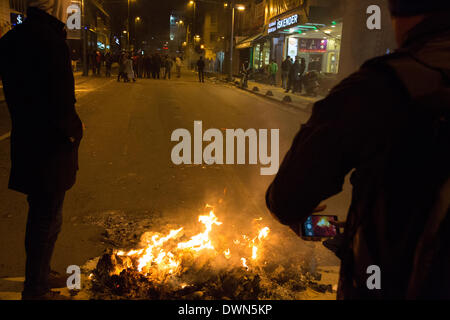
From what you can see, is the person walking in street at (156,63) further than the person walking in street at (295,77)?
Yes

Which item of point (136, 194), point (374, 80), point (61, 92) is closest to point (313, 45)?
point (136, 194)

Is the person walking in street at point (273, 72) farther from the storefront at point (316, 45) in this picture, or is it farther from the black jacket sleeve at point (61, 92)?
the black jacket sleeve at point (61, 92)

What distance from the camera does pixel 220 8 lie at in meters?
60.5

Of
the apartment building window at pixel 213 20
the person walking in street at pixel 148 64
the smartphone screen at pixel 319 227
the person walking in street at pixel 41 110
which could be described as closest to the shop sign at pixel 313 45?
the person walking in street at pixel 148 64

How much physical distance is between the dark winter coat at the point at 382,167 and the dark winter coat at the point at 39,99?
1779 mm

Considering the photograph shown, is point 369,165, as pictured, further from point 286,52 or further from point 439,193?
point 286,52

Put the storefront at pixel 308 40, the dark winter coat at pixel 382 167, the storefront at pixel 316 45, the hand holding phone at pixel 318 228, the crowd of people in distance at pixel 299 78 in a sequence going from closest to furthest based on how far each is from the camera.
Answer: the dark winter coat at pixel 382 167 < the hand holding phone at pixel 318 228 < the crowd of people in distance at pixel 299 78 < the storefront at pixel 308 40 < the storefront at pixel 316 45

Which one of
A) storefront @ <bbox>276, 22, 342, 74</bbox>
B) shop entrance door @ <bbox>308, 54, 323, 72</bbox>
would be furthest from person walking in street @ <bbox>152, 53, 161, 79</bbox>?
shop entrance door @ <bbox>308, 54, 323, 72</bbox>

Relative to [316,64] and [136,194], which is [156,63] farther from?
[136,194]

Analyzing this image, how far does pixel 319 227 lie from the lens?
172 cm

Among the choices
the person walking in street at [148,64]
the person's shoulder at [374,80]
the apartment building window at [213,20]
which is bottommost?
the person's shoulder at [374,80]

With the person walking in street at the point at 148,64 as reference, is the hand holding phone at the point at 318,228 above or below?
below

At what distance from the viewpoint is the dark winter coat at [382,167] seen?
1091mm

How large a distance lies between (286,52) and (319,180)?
2959cm
